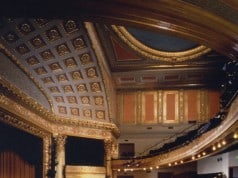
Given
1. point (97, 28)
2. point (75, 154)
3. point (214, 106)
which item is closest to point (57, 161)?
point (75, 154)

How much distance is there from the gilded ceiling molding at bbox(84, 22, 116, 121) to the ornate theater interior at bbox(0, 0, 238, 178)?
2.2 inches

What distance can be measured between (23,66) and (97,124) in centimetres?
607

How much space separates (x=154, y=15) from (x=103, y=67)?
14993 mm

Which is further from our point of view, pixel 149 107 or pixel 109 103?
pixel 149 107

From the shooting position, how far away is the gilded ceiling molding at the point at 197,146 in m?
9.20

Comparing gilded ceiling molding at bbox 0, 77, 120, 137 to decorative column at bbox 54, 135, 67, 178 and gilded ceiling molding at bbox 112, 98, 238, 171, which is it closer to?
decorative column at bbox 54, 135, 67, 178

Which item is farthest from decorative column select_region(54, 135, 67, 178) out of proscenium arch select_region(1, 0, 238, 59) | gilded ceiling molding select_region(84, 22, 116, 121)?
proscenium arch select_region(1, 0, 238, 59)

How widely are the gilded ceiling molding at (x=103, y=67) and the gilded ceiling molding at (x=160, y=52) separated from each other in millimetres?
1323

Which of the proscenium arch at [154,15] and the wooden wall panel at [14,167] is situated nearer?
the proscenium arch at [154,15]

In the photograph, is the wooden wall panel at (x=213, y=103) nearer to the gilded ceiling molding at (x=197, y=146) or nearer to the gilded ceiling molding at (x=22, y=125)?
the gilded ceiling molding at (x=197, y=146)

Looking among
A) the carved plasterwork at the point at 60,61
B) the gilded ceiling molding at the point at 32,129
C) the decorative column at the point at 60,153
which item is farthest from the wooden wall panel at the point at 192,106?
the gilded ceiling molding at the point at 32,129

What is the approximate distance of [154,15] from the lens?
3.49m

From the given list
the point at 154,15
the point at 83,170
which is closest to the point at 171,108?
the point at 83,170

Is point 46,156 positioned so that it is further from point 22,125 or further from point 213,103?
point 213,103
